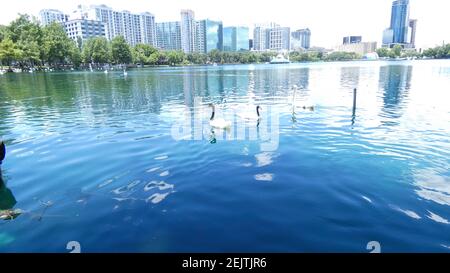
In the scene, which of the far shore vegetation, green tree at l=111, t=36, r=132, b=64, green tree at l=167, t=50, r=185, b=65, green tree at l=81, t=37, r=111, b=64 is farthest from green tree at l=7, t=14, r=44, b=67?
green tree at l=167, t=50, r=185, b=65

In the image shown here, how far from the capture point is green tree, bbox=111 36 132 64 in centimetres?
13812

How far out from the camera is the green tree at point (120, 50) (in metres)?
138

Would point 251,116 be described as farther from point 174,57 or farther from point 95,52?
point 174,57

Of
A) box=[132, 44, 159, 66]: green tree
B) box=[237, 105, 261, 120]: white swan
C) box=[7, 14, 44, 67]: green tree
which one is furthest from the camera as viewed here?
box=[132, 44, 159, 66]: green tree

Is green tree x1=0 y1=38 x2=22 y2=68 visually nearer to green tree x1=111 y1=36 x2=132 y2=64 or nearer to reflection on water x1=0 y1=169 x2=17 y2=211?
green tree x1=111 y1=36 x2=132 y2=64

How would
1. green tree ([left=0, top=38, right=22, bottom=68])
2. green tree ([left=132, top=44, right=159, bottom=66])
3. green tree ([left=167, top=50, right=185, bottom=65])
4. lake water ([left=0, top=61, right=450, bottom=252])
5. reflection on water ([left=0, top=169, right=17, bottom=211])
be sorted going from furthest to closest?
1. green tree ([left=167, top=50, right=185, bottom=65])
2. green tree ([left=132, top=44, right=159, bottom=66])
3. green tree ([left=0, top=38, right=22, bottom=68])
4. reflection on water ([left=0, top=169, right=17, bottom=211])
5. lake water ([left=0, top=61, right=450, bottom=252])

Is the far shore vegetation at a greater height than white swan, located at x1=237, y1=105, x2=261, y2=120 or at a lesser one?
greater

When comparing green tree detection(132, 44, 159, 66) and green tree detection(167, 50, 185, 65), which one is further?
green tree detection(167, 50, 185, 65)

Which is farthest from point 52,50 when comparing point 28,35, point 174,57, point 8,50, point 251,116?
point 251,116

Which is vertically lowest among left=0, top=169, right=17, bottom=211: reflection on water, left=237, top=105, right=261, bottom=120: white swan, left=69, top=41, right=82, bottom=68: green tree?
left=0, top=169, right=17, bottom=211: reflection on water

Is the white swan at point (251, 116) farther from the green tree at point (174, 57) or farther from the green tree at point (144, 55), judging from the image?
the green tree at point (174, 57)

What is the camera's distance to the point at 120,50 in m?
140

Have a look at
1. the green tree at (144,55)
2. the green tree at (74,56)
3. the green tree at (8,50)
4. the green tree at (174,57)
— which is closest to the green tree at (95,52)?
the green tree at (74,56)

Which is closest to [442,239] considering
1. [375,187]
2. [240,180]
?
[375,187]
